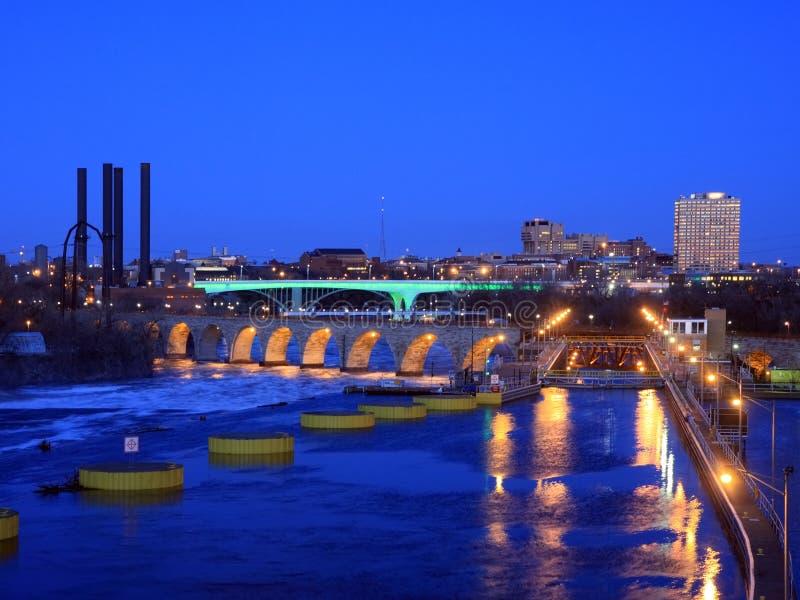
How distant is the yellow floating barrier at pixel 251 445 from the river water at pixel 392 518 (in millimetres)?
502

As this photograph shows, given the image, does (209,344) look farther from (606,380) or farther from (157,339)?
(606,380)

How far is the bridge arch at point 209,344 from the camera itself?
230ft

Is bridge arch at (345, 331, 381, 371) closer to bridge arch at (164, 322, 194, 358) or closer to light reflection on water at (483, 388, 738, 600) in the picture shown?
bridge arch at (164, 322, 194, 358)

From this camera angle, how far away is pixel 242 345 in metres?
67.7

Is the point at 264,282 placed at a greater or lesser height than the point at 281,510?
greater

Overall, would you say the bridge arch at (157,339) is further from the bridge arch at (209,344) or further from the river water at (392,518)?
the river water at (392,518)

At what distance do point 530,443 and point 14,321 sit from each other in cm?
3492

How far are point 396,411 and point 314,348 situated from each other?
2802cm

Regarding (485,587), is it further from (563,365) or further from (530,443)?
(563,365)

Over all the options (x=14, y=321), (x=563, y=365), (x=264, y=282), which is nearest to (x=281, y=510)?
(x=563, y=365)

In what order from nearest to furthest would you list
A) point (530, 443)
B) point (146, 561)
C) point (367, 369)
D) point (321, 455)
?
point (146, 561) < point (321, 455) < point (530, 443) < point (367, 369)

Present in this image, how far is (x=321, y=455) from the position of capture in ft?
88.7

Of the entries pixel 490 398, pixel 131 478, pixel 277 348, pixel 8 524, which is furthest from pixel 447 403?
pixel 277 348

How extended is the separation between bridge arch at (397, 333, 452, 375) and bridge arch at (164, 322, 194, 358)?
70.3 feet
